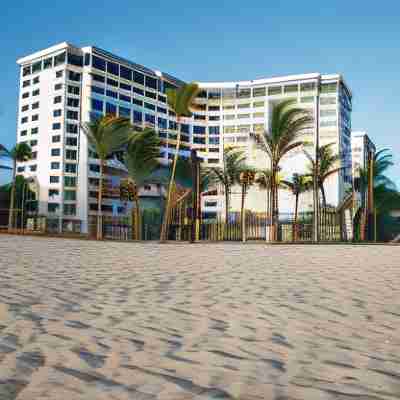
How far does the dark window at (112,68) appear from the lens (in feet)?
265

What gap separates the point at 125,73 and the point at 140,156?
64735mm

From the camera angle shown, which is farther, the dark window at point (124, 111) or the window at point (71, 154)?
the dark window at point (124, 111)

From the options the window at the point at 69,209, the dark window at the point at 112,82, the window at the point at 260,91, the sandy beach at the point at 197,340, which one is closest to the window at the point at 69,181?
the window at the point at 69,209

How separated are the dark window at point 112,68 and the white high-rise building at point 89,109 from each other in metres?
0.18

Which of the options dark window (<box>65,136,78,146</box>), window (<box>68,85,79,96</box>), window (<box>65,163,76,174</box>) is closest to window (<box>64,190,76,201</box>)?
window (<box>65,163,76,174</box>)

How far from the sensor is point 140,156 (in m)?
23.3

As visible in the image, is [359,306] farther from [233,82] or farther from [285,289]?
[233,82]

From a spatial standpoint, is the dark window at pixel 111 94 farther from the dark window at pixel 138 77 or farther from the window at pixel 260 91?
the window at pixel 260 91

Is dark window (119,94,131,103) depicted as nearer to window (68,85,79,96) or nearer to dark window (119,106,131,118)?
dark window (119,106,131,118)

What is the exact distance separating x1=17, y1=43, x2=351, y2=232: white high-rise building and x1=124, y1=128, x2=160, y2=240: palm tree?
43501 millimetres

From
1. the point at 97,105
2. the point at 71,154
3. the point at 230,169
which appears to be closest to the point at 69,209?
the point at 71,154

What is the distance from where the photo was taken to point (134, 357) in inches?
107

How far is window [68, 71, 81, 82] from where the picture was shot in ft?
252

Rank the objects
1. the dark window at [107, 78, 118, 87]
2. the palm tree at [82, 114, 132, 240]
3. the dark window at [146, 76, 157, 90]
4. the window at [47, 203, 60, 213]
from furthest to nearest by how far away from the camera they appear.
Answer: the dark window at [146, 76, 157, 90] < the dark window at [107, 78, 118, 87] < the window at [47, 203, 60, 213] < the palm tree at [82, 114, 132, 240]
